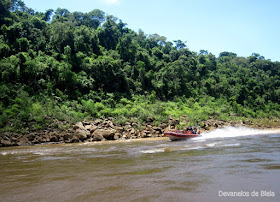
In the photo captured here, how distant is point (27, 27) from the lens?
35.8 meters

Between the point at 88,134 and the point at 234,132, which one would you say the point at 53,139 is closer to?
the point at 88,134

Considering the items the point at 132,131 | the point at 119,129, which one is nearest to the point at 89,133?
the point at 119,129

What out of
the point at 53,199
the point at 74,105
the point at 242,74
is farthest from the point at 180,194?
the point at 242,74

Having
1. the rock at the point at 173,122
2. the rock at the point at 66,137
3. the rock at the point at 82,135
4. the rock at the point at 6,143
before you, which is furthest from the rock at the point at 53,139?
the rock at the point at 173,122

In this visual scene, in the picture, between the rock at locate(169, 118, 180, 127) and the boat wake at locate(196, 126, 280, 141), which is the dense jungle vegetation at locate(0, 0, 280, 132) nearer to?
the rock at locate(169, 118, 180, 127)

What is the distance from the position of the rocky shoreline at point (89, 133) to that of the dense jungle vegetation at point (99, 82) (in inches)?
38.0

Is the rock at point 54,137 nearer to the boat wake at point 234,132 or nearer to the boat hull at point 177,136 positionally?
the boat hull at point 177,136

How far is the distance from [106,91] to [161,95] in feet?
36.7

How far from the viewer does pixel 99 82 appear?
34.4m

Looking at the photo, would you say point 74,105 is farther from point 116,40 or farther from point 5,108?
point 116,40

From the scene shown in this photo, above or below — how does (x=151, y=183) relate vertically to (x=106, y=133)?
above

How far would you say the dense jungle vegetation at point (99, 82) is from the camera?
989 inches

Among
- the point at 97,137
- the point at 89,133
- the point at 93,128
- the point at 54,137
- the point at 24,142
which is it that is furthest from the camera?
the point at 93,128

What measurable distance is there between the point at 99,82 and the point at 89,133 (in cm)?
1392
